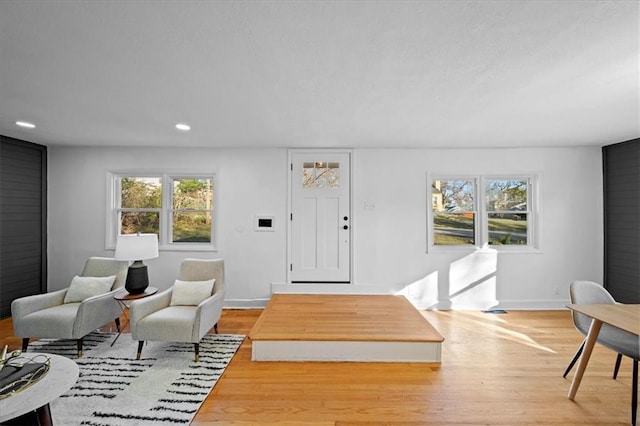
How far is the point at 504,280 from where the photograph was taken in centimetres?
439

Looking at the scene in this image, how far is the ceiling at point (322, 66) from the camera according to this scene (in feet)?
4.84

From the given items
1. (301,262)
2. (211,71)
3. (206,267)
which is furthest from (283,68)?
(301,262)

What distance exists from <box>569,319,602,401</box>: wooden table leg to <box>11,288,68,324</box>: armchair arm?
4.80 m

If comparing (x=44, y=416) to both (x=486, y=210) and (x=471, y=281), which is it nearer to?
(x=471, y=281)

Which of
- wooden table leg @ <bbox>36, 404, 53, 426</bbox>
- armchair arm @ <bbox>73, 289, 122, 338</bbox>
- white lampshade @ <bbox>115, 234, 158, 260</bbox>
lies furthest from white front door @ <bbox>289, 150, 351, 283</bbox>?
wooden table leg @ <bbox>36, 404, 53, 426</bbox>

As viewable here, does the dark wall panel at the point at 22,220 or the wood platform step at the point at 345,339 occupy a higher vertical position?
the dark wall panel at the point at 22,220

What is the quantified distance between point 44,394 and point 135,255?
180 cm

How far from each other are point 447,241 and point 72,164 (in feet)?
18.9

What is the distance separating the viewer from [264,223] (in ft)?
14.6

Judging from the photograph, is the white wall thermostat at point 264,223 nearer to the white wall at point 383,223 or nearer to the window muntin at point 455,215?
the white wall at point 383,223

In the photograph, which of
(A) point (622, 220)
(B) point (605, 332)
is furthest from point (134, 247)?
(A) point (622, 220)

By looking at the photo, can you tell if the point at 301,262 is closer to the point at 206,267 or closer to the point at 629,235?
the point at 206,267

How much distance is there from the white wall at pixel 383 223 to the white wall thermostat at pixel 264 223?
0.26 feet

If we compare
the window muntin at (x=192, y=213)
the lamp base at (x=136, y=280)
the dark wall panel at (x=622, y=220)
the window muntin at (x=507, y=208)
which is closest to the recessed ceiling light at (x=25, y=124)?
the window muntin at (x=192, y=213)
